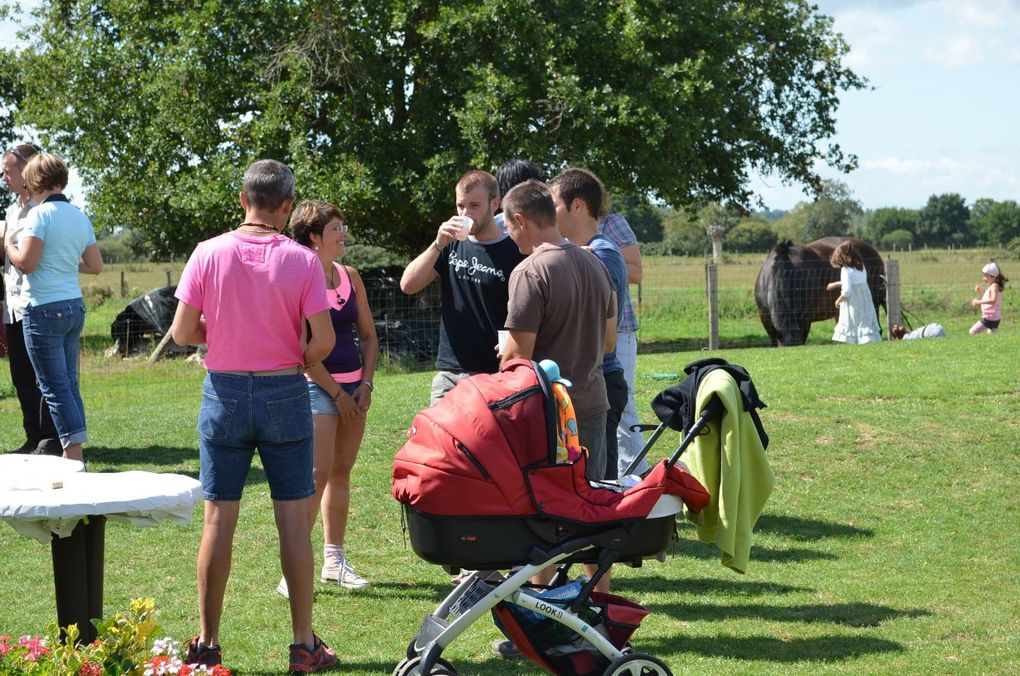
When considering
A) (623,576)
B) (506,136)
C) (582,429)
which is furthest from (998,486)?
(506,136)

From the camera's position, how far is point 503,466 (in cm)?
A: 393

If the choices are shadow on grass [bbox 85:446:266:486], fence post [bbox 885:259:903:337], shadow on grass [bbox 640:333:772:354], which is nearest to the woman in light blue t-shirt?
shadow on grass [bbox 85:446:266:486]

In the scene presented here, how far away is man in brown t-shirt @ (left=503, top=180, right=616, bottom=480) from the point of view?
465 centimetres

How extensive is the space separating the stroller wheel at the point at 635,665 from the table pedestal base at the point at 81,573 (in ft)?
5.90

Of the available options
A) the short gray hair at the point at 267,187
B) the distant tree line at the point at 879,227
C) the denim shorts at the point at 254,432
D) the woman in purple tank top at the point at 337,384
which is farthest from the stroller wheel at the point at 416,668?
the distant tree line at the point at 879,227

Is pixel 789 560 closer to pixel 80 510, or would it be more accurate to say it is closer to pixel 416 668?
pixel 416 668

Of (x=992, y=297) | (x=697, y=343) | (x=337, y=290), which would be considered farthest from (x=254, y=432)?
(x=697, y=343)

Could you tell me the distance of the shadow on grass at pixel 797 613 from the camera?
5.39 m

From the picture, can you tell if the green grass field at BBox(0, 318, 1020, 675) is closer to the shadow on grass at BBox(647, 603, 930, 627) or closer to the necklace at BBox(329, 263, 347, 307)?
the shadow on grass at BBox(647, 603, 930, 627)

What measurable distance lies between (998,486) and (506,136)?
13.4m

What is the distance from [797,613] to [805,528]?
192 cm

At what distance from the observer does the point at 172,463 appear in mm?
8992

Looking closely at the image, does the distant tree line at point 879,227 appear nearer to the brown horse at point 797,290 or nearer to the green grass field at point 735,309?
the green grass field at point 735,309

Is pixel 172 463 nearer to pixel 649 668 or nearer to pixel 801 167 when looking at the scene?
pixel 649 668
